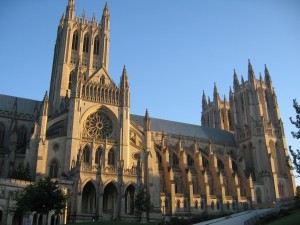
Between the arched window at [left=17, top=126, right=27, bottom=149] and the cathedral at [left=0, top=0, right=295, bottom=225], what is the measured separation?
17cm

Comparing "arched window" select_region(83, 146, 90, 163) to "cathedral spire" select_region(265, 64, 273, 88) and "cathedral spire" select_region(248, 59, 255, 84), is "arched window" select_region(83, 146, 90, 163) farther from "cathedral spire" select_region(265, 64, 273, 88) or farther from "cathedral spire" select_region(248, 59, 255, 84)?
"cathedral spire" select_region(265, 64, 273, 88)

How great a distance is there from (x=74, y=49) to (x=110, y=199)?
36984 mm

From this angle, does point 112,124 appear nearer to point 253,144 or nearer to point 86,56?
point 86,56

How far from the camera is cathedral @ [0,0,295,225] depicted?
Result: 4606cm

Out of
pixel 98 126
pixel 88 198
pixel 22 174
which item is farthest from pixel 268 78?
pixel 22 174

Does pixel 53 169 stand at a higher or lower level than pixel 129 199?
higher

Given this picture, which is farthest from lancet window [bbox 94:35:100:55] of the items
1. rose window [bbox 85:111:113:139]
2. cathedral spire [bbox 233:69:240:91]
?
cathedral spire [bbox 233:69:240:91]

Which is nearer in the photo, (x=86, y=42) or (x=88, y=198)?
(x=88, y=198)

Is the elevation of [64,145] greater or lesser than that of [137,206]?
greater

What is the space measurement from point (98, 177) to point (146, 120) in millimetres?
16191

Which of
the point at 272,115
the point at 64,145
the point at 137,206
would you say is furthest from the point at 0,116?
the point at 272,115

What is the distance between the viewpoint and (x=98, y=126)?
177 ft

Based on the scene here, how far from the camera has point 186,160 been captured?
216 feet

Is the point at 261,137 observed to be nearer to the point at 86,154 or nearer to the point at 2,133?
the point at 86,154
